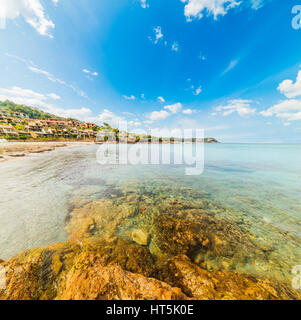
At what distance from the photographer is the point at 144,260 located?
3.31 m

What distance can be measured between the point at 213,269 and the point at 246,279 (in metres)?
0.75

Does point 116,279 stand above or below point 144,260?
above

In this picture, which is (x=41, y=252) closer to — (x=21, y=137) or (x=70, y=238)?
(x=70, y=238)

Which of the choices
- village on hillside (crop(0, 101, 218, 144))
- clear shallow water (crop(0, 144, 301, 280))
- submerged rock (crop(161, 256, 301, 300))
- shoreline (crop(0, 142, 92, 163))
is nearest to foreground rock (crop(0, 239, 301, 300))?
submerged rock (crop(161, 256, 301, 300))

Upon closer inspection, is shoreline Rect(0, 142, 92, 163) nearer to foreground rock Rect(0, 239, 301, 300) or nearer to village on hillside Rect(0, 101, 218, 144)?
foreground rock Rect(0, 239, 301, 300)

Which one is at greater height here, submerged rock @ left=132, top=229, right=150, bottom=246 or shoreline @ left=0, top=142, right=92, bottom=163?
shoreline @ left=0, top=142, right=92, bottom=163

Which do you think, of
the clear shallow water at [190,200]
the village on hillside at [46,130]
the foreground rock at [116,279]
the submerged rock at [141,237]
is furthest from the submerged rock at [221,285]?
the village on hillside at [46,130]

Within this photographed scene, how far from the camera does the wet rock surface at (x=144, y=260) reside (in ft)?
7.61

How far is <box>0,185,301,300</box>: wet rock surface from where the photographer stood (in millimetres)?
2320

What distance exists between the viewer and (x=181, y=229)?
4.64m

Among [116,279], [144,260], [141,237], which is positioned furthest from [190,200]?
[116,279]

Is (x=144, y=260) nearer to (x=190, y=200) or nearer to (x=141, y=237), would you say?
(x=141, y=237)

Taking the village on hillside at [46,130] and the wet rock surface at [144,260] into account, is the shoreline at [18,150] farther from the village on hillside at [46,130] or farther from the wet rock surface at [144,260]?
the village on hillside at [46,130]

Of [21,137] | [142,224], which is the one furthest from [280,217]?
[21,137]
